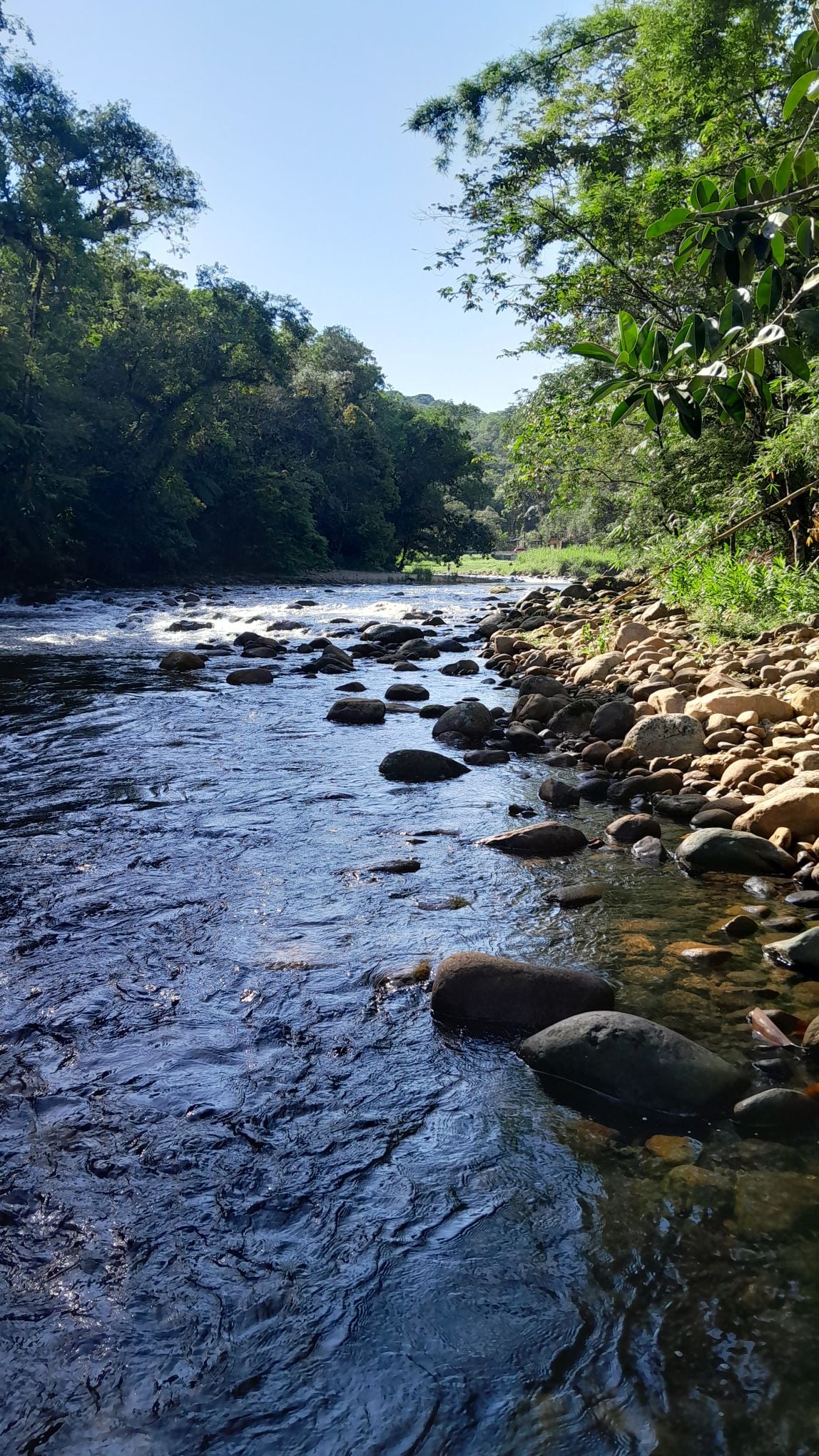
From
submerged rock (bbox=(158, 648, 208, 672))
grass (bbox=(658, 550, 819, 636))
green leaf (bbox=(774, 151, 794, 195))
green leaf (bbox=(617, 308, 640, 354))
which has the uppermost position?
green leaf (bbox=(774, 151, 794, 195))

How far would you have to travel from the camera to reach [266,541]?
3644 centimetres

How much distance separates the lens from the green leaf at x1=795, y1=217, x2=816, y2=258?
1.76m

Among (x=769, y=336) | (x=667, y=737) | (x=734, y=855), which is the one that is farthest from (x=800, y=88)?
(x=667, y=737)

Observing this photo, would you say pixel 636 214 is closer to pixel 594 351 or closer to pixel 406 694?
pixel 406 694

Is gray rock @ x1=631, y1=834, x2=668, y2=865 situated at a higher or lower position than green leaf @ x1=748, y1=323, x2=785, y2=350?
lower

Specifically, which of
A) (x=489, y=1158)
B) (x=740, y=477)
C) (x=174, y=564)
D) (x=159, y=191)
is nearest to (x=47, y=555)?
(x=174, y=564)

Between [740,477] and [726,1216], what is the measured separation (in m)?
11.3

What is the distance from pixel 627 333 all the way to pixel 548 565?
45.8 metres

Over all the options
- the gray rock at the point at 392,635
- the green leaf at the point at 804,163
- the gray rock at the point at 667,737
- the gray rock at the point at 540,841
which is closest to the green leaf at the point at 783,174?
the green leaf at the point at 804,163

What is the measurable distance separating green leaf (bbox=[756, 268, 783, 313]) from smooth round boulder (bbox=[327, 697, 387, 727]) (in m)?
7.43

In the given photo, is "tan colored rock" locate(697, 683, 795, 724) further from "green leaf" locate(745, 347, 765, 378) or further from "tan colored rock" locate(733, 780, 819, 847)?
"green leaf" locate(745, 347, 765, 378)

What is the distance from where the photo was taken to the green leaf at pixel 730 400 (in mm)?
1989

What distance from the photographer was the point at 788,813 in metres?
5.06

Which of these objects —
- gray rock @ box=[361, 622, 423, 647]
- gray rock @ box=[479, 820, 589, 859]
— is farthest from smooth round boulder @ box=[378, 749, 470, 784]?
gray rock @ box=[361, 622, 423, 647]
